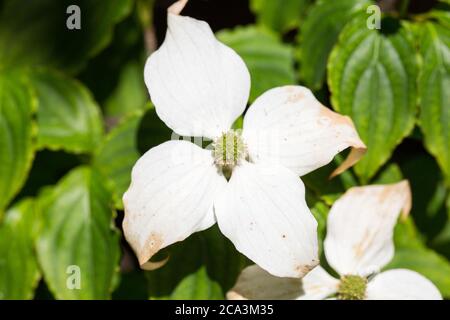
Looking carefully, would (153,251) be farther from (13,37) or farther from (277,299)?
(13,37)

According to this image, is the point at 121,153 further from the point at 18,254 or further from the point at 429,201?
the point at 429,201

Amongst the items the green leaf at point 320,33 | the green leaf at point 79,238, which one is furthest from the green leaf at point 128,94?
the green leaf at point 320,33

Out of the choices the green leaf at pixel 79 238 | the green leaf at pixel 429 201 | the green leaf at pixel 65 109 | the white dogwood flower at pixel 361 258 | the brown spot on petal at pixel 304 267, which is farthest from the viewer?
the green leaf at pixel 429 201

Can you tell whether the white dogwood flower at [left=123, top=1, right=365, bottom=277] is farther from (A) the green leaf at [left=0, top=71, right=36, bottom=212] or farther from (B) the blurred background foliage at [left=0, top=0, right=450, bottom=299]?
(A) the green leaf at [left=0, top=71, right=36, bottom=212]

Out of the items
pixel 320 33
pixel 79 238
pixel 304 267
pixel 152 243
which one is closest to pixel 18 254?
pixel 79 238

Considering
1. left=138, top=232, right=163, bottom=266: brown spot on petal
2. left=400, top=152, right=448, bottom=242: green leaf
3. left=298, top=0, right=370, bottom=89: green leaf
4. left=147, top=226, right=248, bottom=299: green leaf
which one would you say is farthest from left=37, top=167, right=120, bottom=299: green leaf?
left=400, top=152, right=448, bottom=242: green leaf

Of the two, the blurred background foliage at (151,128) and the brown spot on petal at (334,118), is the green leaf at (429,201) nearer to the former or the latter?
the blurred background foliage at (151,128)

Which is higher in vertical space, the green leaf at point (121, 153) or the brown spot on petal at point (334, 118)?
the brown spot on petal at point (334, 118)
